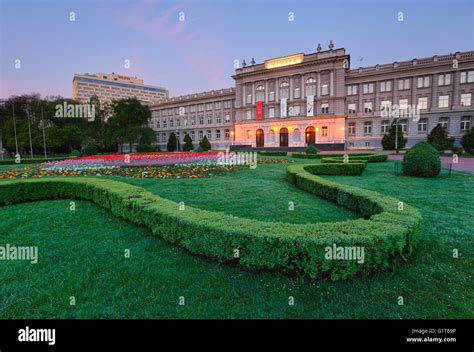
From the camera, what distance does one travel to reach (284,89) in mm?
49094

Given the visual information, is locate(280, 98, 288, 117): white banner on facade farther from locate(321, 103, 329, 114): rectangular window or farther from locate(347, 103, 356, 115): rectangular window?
locate(347, 103, 356, 115): rectangular window

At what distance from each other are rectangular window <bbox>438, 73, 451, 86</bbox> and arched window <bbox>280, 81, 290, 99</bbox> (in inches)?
919

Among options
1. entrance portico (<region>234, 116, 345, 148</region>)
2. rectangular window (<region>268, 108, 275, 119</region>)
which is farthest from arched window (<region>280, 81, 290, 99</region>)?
entrance portico (<region>234, 116, 345, 148</region>)

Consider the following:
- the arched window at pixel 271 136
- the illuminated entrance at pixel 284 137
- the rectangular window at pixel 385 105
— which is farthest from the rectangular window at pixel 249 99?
the rectangular window at pixel 385 105

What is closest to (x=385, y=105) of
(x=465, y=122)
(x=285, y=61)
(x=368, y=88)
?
(x=368, y=88)

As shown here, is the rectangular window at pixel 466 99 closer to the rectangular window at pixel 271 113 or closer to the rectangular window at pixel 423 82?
the rectangular window at pixel 423 82

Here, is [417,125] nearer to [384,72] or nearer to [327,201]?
Answer: [384,72]

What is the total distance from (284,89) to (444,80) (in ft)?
80.9

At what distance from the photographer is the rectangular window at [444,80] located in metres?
39.0

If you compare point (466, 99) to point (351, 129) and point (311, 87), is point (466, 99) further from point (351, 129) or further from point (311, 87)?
point (311, 87)

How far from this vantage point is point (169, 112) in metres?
68.8

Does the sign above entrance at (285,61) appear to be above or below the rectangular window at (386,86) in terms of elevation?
above

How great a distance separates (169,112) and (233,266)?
229 ft

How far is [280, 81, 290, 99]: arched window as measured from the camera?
160 ft
